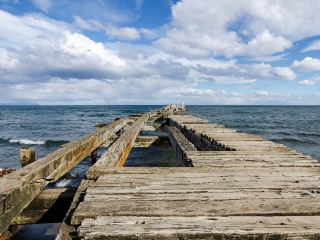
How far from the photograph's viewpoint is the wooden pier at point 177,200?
7.54 feet

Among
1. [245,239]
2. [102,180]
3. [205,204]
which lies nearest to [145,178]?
[102,180]

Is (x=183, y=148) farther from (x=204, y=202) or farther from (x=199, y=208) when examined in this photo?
(x=199, y=208)

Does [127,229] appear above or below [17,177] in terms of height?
below

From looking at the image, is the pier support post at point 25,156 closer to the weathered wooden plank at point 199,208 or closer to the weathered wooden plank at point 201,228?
the weathered wooden plank at point 199,208

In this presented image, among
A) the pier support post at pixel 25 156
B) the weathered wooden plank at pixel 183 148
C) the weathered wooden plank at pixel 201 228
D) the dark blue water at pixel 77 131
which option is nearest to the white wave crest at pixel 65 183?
the weathered wooden plank at pixel 183 148

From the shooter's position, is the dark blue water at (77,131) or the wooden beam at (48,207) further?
the dark blue water at (77,131)

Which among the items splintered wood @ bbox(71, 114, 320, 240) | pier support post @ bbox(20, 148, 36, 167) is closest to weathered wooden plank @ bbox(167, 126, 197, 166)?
splintered wood @ bbox(71, 114, 320, 240)

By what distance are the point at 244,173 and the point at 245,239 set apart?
1.81 metres

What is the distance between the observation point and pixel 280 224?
2.39 m

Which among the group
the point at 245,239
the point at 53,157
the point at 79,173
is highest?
the point at 53,157

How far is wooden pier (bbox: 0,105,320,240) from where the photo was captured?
7.54 ft

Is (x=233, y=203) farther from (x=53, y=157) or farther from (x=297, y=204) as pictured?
(x=53, y=157)

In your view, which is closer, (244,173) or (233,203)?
(233,203)

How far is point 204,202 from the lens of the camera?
2838 millimetres
